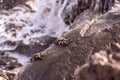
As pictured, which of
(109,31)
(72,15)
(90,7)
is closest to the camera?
(109,31)

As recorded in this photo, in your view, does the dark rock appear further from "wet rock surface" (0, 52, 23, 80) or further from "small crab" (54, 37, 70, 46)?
"small crab" (54, 37, 70, 46)

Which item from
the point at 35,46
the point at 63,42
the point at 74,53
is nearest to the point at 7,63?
the point at 35,46

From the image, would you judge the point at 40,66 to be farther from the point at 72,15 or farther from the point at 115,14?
the point at 72,15

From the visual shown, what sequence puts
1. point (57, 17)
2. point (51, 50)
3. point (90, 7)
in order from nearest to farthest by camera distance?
point (51, 50), point (90, 7), point (57, 17)

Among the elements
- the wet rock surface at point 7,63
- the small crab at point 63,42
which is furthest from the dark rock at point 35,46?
the small crab at point 63,42

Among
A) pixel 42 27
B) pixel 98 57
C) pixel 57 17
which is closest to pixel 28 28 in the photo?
pixel 42 27

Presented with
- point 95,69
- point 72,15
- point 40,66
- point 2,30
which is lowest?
point 2,30

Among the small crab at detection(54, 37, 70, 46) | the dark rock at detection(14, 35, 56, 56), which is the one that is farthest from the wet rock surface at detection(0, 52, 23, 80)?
the small crab at detection(54, 37, 70, 46)

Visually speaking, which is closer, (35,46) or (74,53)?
(74,53)

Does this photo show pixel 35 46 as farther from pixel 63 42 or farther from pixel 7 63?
pixel 63 42

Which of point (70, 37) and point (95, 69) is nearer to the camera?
point (95, 69)

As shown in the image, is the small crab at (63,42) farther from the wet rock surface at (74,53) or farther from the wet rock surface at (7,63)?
the wet rock surface at (7,63)
